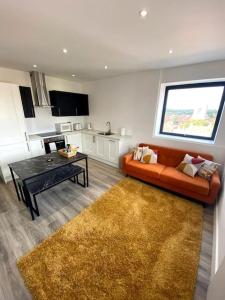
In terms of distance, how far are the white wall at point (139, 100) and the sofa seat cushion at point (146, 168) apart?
0.70 m

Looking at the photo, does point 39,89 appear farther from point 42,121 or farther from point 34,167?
point 34,167

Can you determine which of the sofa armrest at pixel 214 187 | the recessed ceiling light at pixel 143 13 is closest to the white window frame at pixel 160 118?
the sofa armrest at pixel 214 187

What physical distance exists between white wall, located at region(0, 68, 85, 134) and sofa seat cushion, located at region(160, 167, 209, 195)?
3.50m

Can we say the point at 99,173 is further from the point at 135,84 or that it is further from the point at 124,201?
the point at 135,84

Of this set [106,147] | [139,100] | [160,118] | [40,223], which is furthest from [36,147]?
[160,118]

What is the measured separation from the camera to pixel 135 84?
335cm

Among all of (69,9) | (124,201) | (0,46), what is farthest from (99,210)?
(0,46)

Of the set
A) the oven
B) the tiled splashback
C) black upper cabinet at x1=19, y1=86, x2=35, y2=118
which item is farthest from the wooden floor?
black upper cabinet at x1=19, y1=86, x2=35, y2=118

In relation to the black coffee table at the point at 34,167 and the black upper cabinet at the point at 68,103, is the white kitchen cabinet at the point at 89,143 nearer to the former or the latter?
the black upper cabinet at the point at 68,103

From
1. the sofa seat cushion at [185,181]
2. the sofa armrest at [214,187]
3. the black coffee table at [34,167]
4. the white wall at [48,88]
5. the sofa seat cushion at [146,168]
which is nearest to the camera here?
the black coffee table at [34,167]

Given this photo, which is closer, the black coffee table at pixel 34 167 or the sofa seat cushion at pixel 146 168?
the black coffee table at pixel 34 167

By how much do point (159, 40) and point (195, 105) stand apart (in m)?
1.74

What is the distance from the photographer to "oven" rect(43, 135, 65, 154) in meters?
3.49

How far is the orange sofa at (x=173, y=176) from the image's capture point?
2205 millimetres
